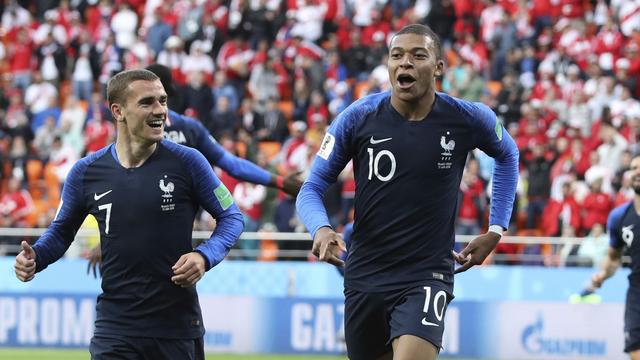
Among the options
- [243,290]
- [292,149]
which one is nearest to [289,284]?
[243,290]

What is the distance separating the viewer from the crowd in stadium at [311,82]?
20922 mm

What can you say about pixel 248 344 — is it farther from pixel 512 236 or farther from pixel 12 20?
pixel 12 20

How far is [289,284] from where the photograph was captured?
18.4 metres

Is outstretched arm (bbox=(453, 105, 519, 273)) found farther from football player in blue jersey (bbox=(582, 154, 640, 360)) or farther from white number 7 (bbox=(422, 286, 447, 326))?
football player in blue jersey (bbox=(582, 154, 640, 360))

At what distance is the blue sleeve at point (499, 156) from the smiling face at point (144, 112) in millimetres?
1791

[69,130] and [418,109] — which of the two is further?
[69,130]

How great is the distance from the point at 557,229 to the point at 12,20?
14.2m

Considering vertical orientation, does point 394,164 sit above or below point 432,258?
above

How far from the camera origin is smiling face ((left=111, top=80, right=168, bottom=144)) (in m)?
7.42

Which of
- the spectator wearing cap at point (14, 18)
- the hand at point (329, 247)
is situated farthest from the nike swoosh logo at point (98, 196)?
the spectator wearing cap at point (14, 18)

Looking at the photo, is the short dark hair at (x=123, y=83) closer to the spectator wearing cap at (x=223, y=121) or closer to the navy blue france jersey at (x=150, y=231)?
the navy blue france jersey at (x=150, y=231)

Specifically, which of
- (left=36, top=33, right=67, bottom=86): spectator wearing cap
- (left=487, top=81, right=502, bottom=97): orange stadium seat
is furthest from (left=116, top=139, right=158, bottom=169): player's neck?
(left=36, top=33, right=67, bottom=86): spectator wearing cap

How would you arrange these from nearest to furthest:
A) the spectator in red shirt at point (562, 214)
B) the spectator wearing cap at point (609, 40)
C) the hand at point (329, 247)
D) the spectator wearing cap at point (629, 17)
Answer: the hand at point (329, 247), the spectator in red shirt at point (562, 214), the spectator wearing cap at point (609, 40), the spectator wearing cap at point (629, 17)

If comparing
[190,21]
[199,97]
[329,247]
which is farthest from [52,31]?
[329,247]
